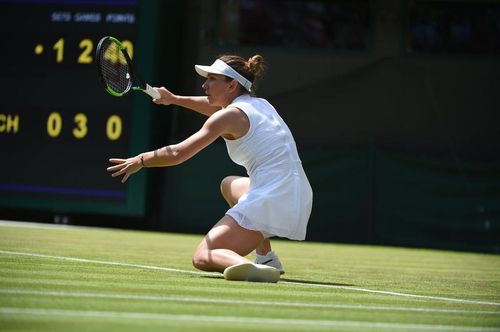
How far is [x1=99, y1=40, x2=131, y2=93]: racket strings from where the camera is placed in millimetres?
→ 8062

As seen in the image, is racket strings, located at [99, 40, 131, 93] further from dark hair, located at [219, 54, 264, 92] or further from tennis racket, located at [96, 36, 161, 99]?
dark hair, located at [219, 54, 264, 92]

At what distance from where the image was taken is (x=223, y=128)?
6977 mm

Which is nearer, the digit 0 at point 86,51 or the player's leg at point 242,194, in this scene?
the player's leg at point 242,194

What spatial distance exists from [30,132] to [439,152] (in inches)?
252

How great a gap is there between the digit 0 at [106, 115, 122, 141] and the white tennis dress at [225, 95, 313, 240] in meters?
8.15

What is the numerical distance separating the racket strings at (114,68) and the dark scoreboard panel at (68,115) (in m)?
6.97

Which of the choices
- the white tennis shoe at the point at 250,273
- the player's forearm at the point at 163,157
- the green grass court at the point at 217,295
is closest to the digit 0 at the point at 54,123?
the green grass court at the point at 217,295

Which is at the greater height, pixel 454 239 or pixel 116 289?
pixel 116 289

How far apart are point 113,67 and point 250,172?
5.35 feet

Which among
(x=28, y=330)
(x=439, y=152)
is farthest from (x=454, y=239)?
(x=28, y=330)

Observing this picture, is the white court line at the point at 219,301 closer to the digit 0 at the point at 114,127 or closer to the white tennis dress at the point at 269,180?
the white tennis dress at the point at 269,180

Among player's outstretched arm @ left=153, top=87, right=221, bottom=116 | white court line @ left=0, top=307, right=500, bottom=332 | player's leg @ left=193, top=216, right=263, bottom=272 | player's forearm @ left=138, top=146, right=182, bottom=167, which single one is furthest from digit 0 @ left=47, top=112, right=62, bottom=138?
white court line @ left=0, top=307, right=500, bottom=332

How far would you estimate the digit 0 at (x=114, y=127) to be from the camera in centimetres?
1535

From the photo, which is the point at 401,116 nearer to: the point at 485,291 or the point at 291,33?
the point at 291,33
